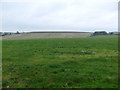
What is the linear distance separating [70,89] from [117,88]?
219 cm

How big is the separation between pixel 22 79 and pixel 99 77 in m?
4.20

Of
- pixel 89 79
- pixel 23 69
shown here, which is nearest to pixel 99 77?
pixel 89 79

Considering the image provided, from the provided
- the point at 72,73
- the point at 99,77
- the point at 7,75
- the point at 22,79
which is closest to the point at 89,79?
the point at 99,77

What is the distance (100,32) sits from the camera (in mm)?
133625

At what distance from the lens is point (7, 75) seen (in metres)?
13.7

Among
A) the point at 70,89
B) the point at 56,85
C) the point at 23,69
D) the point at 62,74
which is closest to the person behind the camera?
the point at 70,89

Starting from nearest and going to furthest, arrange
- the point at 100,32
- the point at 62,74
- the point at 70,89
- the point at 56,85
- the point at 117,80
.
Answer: the point at 70,89 → the point at 56,85 → the point at 117,80 → the point at 62,74 → the point at 100,32

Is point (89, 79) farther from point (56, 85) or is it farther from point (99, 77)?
point (56, 85)

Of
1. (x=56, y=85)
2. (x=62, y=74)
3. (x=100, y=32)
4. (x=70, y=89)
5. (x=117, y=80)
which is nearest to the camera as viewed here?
(x=70, y=89)

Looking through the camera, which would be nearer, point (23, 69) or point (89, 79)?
point (89, 79)

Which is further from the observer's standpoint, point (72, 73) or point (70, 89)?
point (72, 73)

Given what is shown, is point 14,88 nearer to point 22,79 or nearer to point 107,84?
point 22,79

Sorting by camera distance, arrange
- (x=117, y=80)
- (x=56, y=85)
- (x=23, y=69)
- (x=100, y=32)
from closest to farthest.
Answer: (x=56, y=85)
(x=117, y=80)
(x=23, y=69)
(x=100, y=32)

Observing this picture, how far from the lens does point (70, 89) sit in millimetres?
10594
